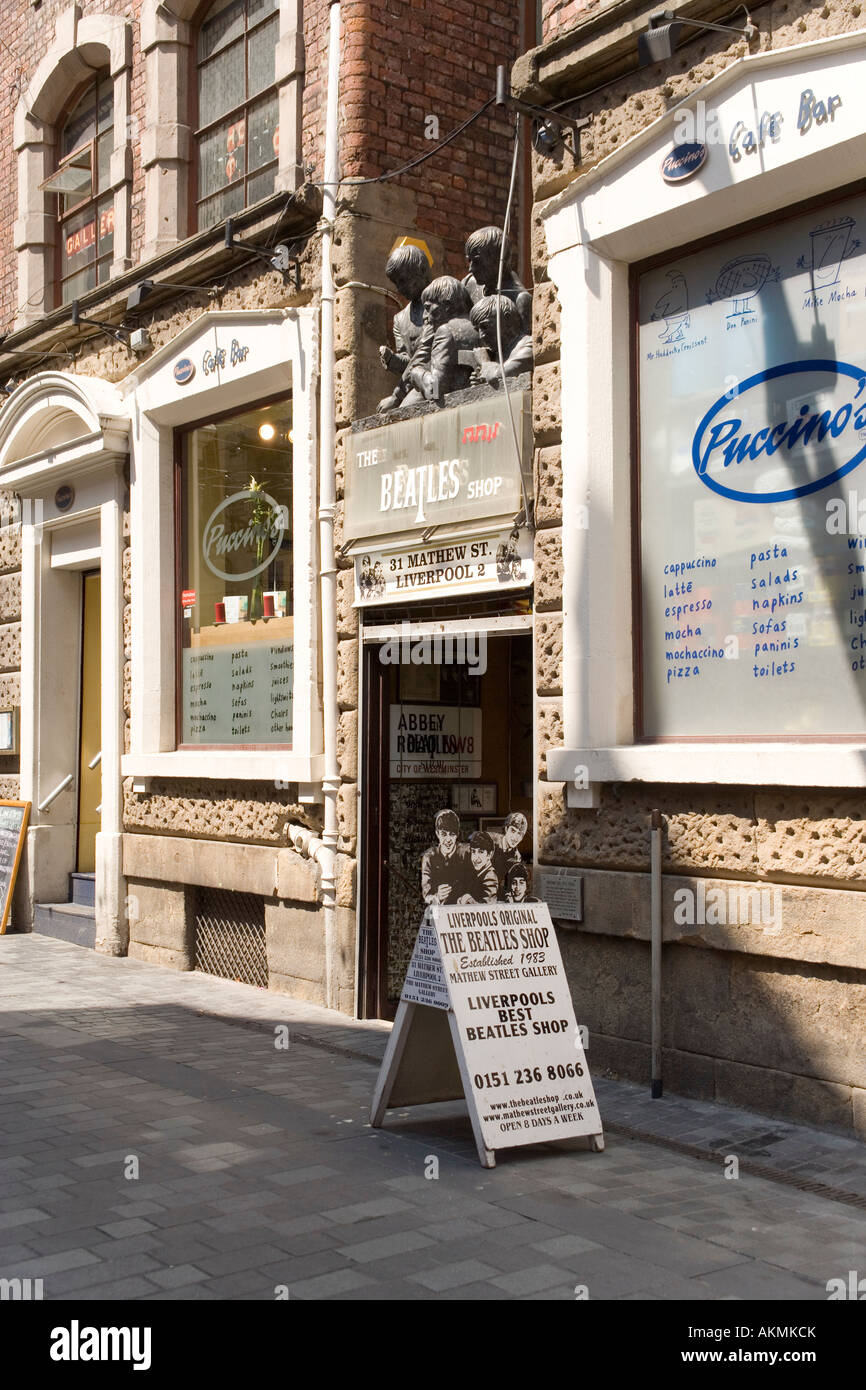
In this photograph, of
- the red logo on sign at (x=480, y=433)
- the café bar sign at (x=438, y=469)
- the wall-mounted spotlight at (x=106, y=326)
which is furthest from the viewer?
the wall-mounted spotlight at (x=106, y=326)

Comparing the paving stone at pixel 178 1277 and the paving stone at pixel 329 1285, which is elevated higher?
the paving stone at pixel 329 1285

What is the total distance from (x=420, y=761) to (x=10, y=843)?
5.63 metres

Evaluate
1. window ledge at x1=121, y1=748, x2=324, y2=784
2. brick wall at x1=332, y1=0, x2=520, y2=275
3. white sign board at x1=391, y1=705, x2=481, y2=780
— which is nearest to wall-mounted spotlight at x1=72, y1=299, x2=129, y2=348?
brick wall at x1=332, y1=0, x2=520, y2=275

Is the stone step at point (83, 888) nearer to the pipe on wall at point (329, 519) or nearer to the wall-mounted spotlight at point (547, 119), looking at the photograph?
the pipe on wall at point (329, 519)

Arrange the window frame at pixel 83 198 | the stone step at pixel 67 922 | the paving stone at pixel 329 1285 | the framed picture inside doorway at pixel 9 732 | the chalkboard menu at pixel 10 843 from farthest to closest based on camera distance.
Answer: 1. the framed picture inside doorway at pixel 9 732
2. the chalkboard menu at pixel 10 843
3. the window frame at pixel 83 198
4. the stone step at pixel 67 922
5. the paving stone at pixel 329 1285

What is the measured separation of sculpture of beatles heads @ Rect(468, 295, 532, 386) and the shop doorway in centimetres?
157

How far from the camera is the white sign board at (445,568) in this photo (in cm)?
804

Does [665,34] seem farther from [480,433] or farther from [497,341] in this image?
[480,433]

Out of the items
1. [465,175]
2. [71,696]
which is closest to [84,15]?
[465,175]

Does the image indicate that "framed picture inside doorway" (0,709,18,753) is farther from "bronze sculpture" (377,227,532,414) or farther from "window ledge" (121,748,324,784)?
"bronze sculpture" (377,227,532,414)

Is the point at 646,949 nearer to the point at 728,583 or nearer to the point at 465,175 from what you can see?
the point at 728,583

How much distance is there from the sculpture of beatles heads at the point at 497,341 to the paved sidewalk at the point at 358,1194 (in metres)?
4.02

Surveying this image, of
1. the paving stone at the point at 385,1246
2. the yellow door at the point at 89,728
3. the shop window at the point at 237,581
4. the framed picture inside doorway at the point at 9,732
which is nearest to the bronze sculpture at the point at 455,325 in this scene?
the shop window at the point at 237,581

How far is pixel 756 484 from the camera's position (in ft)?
22.3
